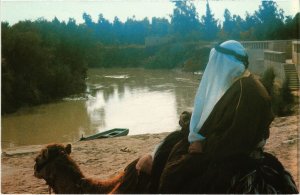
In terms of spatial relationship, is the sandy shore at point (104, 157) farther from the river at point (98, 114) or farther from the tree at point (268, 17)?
the river at point (98, 114)

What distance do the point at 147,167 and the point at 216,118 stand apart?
20.9 inches

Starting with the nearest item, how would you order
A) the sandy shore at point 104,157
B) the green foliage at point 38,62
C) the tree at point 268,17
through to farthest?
the tree at point 268,17, the sandy shore at point 104,157, the green foliage at point 38,62

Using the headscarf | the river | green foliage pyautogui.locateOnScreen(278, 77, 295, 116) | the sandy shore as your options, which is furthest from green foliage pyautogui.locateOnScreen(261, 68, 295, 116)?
the headscarf

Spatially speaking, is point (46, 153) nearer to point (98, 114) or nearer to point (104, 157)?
point (104, 157)

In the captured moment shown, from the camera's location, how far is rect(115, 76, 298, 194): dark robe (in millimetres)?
2584

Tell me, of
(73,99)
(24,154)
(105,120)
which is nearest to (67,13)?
(24,154)

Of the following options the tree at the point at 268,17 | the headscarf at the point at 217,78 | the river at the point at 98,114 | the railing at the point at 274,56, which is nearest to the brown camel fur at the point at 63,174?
the headscarf at the point at 217,78

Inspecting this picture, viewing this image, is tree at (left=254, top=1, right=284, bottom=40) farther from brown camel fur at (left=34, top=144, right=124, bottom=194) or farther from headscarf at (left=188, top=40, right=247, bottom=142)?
brown camel fur at (left=34, top=144, right=124, bottom=194)

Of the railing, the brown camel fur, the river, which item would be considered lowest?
the river

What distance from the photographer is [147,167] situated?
280 centimetres

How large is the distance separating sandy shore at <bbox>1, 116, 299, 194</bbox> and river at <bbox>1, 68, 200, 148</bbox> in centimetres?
545

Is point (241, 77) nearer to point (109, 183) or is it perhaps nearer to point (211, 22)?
point (109, 183)

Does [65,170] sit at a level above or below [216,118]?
below

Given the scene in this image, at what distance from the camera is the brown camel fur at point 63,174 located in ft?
9.90
